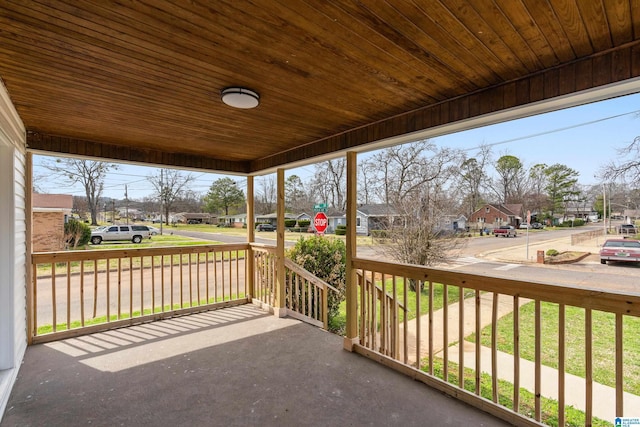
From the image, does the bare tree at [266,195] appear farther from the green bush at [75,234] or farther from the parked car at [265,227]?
the green bush at [75,234]

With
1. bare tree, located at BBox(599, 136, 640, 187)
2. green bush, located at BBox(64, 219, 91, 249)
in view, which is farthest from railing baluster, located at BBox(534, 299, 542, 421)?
green bush, located at BBox(64, 219, 91, 249)

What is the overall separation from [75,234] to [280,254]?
2.41 m

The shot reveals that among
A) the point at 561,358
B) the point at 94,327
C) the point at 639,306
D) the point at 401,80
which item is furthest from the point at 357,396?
the point at 94,327

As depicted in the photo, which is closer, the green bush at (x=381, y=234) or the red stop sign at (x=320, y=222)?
the green bush at (x=381, y=234)

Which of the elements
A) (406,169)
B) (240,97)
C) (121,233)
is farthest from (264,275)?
(240,97)

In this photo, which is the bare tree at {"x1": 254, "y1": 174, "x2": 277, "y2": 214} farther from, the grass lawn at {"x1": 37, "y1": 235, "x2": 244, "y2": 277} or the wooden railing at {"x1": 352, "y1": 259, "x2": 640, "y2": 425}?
the wooden railing at {"x1": 352, "y1": 259, "x2": 640, "y2": 425}

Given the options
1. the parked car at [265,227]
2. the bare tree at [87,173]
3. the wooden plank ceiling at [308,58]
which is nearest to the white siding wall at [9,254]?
the wooden plank ceiling at [308,58]

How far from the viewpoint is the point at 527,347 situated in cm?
348

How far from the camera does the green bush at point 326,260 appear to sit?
189 inches

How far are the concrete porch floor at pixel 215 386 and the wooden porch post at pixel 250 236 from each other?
128 cm

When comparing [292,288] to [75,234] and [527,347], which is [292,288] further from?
[527,347]

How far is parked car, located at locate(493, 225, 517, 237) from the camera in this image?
2.21m

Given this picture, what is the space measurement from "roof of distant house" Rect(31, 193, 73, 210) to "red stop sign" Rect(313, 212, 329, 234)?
2.94m

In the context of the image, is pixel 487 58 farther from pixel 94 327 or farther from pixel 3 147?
A: pixel 94 327
